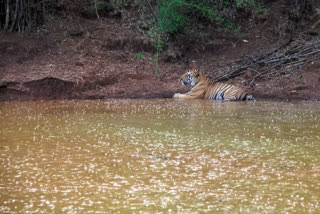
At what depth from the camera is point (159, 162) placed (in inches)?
167

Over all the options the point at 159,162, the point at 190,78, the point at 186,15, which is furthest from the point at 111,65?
the point at 159,162

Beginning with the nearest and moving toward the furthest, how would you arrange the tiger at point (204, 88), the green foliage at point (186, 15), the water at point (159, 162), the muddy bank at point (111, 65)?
the water at point (159, 162), the muddy bank at point (111, 65), the tiger at point (204, 88), the green foliage at point (186, 15)

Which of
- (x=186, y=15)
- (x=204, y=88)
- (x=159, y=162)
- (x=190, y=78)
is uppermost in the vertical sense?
(x=186, y=15)

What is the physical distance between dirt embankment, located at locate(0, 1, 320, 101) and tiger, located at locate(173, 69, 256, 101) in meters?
0.21

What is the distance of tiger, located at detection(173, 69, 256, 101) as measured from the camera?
10.1 metres

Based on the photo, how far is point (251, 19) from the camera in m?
13.4

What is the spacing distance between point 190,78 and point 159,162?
6520mm

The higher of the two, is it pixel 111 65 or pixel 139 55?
pixel 139 55

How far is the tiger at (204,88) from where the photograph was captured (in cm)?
1014

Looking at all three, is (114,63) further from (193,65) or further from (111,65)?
(193,65)

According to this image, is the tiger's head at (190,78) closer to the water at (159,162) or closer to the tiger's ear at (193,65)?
the tiger's ear at (193,65)

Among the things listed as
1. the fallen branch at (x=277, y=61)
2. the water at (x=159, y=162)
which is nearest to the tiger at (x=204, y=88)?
the fallen branch at (x=277, y=61)

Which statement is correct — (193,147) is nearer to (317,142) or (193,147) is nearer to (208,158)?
(208,158)

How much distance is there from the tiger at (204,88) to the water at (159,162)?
260 cm
